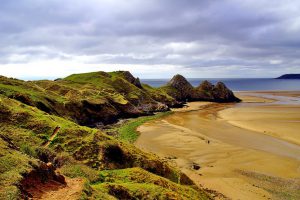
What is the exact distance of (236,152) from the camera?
140ft

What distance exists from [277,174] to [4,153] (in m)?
29.0

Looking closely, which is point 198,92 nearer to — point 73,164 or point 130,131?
point 130,131

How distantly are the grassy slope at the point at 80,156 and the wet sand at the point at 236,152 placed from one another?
29.8 ft

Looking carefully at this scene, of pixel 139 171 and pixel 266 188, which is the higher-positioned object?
pixel 139 171

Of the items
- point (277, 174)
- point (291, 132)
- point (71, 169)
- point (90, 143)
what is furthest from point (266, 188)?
point (291, 132)

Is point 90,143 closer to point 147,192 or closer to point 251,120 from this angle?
point 147,192

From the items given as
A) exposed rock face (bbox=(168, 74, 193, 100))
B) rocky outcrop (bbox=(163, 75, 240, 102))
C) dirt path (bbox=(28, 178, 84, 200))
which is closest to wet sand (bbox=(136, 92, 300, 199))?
dirt path (bbox=(28, 178, 84, 200))

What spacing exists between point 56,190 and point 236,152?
106 ft

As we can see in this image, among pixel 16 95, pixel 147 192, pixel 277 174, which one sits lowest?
pixel 277 174

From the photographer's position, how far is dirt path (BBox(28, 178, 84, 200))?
46.9ft

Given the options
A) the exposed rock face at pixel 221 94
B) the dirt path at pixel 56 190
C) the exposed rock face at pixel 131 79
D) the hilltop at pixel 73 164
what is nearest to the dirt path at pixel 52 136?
the hilltop at pixel 73 164

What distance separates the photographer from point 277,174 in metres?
34.3

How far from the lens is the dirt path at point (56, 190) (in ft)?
46.9

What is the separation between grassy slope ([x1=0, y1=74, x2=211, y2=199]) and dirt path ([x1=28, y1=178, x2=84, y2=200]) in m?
0.65
